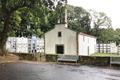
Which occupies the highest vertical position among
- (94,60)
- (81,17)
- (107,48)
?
(81,17)

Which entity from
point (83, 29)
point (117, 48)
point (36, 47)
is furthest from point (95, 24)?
point (36, 47)

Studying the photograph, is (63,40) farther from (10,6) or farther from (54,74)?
(54,74)

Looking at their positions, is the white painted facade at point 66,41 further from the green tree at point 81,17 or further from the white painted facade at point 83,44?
the green tree at point 81,17

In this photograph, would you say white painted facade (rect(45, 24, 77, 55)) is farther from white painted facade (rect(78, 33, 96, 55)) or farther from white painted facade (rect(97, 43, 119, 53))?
white painted facade (rect(97, 43, 119, 53))

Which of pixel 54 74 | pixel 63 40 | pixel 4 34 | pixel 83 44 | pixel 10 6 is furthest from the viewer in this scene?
pixel 83 44

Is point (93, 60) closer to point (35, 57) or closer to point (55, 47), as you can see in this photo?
point (35, 57)

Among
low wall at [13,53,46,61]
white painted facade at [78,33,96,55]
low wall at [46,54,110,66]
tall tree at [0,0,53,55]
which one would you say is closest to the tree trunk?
tall tree at [0,0,53,55]

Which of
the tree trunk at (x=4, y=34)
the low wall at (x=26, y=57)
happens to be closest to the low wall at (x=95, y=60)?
Result: the low wall at (x=26, y=57)

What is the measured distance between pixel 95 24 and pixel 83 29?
482cm

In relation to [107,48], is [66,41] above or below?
above

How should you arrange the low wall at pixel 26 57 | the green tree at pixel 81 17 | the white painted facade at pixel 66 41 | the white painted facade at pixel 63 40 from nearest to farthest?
the low wall at pixel 26 57 < the white painted facade at pixel 66 41 < the white painted facade at pixel 63 40 < the green tree at pixel 81 17

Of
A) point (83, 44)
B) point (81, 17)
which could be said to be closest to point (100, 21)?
point (81, 17)

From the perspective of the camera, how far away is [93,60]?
2392 cm

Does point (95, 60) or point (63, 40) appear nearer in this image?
point (95, 60)
